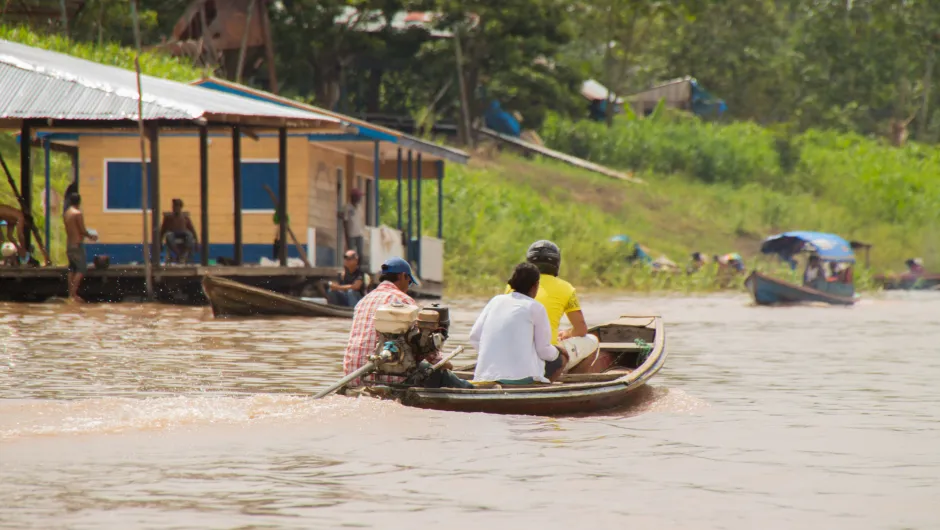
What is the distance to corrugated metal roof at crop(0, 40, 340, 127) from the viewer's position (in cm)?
2170

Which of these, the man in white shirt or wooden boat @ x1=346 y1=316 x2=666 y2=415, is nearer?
wooden boat @ x1=346 y1=316 x2=666 y2=415

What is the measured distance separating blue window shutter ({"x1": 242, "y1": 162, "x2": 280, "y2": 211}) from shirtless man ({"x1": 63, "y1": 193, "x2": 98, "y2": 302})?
187 inches

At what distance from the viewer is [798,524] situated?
7098mm

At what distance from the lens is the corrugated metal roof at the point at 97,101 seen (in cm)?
2170

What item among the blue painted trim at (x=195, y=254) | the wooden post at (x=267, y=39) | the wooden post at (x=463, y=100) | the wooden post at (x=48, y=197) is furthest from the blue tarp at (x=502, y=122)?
the wooden post at (x=48, y=197)

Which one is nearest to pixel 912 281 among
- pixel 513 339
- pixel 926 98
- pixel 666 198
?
pixel 666 198

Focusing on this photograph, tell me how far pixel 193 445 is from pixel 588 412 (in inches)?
128

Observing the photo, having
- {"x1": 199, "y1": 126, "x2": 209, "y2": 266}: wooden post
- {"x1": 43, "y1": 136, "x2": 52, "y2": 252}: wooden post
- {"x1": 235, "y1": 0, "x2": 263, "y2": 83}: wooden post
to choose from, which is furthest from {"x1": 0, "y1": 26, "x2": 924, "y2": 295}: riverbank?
{"x1": 199, "y1": 126, "x2": 209, "y2": 266}: wooden post

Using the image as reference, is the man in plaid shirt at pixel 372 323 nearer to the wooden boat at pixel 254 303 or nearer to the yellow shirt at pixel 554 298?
the yellow shirt at pixel 554 298

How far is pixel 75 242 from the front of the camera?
2227cm

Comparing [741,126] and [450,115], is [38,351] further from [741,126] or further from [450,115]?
[741,126]

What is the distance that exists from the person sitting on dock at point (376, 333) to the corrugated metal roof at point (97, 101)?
11.0 meters

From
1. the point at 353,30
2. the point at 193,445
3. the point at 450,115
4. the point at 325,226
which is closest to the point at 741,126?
the point at 450,115

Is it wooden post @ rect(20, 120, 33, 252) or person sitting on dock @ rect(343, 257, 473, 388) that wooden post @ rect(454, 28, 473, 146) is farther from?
person sitting on dock @ rect(343, 257, 473, 388)
